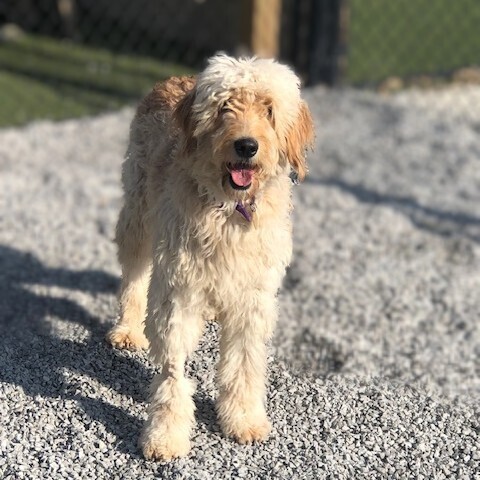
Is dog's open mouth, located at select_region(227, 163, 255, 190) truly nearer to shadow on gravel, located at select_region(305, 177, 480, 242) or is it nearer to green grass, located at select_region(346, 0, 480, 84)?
shadow on gravel, located at select_region(305, 177, 480, 242)

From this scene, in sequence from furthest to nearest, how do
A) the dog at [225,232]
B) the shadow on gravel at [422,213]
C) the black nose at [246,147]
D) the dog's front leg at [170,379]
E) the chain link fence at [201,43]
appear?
the chain link fence at [201,43], the shadow on gravel at [422,213], the dog's front leg at [170,379], the dog at [225,232], the black nose at [246,147]

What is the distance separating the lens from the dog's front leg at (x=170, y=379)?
392 cm

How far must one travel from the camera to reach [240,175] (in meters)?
3.68

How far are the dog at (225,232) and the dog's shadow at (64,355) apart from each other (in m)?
0.25

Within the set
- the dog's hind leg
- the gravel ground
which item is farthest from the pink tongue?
the gravel ground

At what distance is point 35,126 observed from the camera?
9.02 meters

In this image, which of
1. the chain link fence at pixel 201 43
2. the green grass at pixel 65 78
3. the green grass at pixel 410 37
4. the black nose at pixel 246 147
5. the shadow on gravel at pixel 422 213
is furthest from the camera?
the green grass at pixel 410 37

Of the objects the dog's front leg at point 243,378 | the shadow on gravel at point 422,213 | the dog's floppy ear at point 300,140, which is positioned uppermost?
the dog's floppy ear at point 300,140

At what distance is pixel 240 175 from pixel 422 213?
4.35 m

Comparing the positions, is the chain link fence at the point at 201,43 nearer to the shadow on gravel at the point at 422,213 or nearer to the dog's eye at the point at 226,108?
the shadow on gravel at the point at 422,213

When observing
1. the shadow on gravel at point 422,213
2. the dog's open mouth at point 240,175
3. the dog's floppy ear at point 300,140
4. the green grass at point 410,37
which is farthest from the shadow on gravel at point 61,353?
the green grass at point 410,37

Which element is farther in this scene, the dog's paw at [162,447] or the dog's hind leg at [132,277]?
the dog's hind leg at [132,277]

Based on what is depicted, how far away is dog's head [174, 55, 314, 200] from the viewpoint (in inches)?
143

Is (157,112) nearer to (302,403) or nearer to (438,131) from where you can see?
(302,403)
